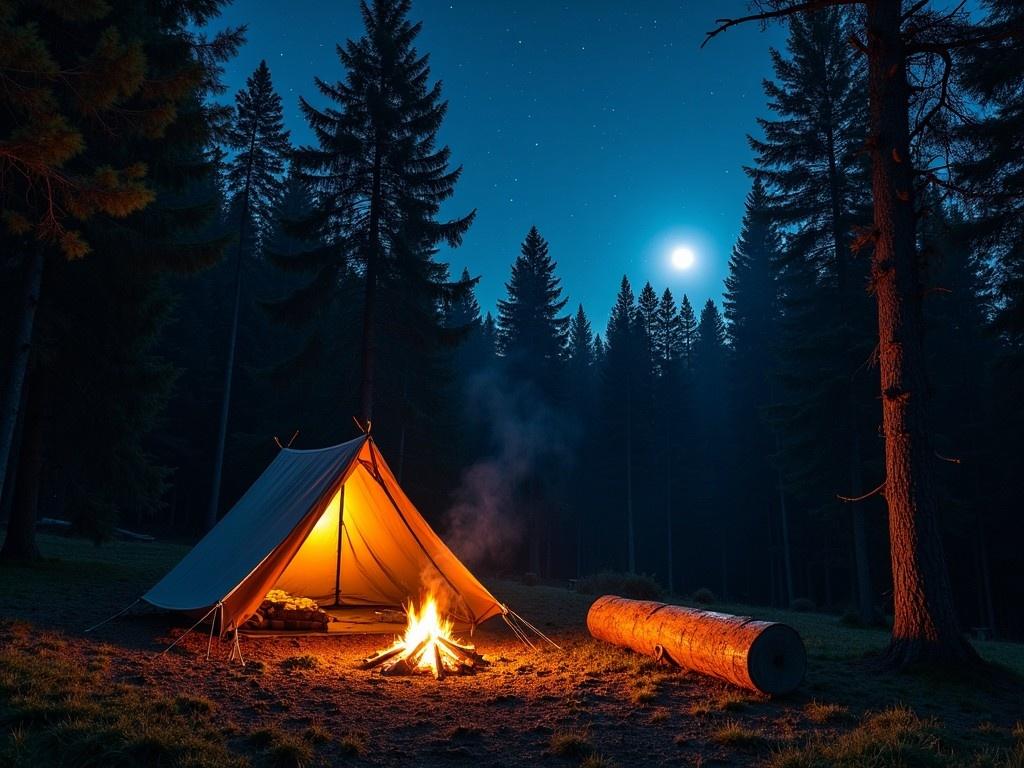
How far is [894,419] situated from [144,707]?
22.4ft

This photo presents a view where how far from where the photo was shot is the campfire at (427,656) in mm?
6266

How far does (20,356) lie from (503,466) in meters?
23.3

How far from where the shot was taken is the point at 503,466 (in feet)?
103

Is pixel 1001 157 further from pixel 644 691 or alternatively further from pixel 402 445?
pixel 402 445

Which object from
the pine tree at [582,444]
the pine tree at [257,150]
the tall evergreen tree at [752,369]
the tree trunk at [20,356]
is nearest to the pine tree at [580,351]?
the pine tree at [582,444]

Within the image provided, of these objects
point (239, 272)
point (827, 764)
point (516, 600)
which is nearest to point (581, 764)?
point (827, 764)

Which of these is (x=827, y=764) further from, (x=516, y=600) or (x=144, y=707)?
(x=516, y=600)

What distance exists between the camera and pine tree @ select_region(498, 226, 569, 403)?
1316 inches

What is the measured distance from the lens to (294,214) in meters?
32.1

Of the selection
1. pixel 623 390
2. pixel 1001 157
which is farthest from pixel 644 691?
pixel 623 390

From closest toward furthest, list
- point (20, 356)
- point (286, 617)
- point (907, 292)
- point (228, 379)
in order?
point (907, 292)
point (286, 617)
point (20, 356)
point (228, 379)

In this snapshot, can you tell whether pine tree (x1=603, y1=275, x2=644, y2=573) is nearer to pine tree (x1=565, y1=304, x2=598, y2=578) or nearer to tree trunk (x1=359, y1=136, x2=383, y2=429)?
pine tree (x1=565, y1=304, x2=598, y2=578)

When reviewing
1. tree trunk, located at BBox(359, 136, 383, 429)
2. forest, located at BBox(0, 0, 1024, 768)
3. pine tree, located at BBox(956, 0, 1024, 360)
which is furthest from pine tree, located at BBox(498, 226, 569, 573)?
pine tree, located at BBox(956, 0, 1024, 360)

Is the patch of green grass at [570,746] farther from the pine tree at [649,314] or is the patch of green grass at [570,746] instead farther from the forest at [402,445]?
the pine tree at [649,314]
